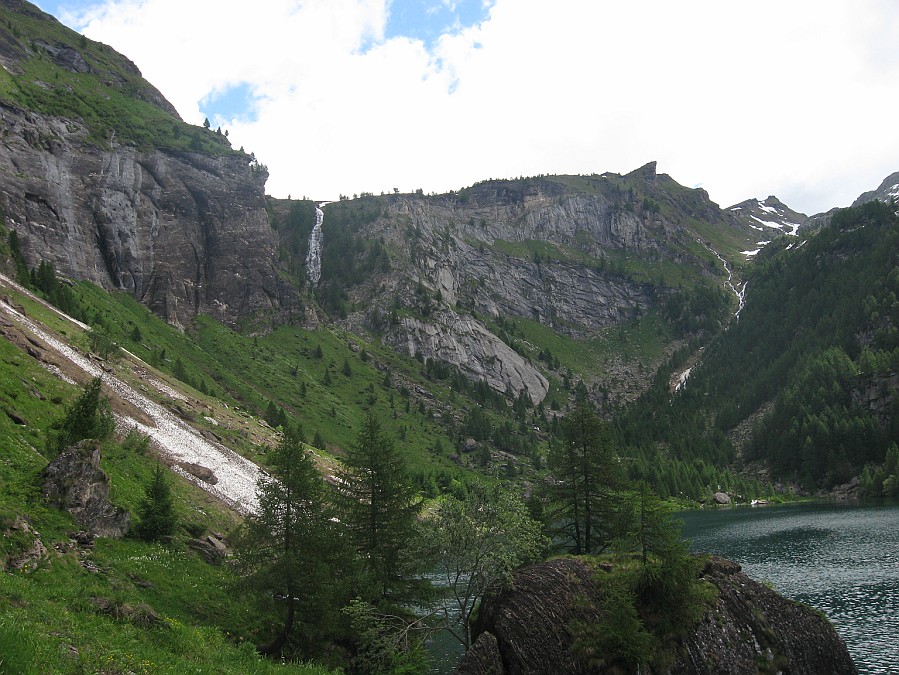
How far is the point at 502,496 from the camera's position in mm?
33625

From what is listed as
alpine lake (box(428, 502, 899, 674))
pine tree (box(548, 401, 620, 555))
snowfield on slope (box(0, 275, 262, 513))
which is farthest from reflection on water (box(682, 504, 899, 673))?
snowfield on slope (box(0, 275, 262, 513))

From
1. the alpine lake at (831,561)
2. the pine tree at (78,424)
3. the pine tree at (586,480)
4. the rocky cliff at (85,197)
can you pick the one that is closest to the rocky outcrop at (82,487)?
the pine tree at (78,424)

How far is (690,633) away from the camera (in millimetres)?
27953

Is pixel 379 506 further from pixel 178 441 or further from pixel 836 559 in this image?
pixel 836 559

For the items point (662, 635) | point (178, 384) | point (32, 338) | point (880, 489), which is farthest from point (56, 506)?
point (880, 489)

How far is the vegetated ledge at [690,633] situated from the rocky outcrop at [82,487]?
22518 millimetres

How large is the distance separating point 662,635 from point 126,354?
98.8 metres

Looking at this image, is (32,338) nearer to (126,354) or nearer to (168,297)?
(126,354)

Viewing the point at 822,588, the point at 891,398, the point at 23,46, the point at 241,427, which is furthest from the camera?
the point at 23,46

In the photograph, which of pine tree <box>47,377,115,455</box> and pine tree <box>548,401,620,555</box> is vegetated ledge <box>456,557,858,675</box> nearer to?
pine tree <box>548,401,620,555</box>

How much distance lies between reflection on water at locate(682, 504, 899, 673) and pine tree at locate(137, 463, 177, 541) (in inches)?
1336

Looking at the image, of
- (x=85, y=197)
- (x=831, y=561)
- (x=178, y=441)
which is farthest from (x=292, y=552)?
(x=85, y=197)

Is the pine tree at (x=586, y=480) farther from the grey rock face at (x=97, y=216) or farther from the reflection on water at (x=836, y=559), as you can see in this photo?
the grey rock face at (x=97, y=216)

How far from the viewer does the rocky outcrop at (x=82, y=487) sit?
28844 mm
